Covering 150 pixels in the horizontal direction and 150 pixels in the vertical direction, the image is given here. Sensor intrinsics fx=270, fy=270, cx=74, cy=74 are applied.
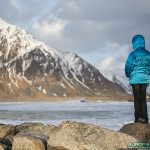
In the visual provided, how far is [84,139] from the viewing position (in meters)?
5.93

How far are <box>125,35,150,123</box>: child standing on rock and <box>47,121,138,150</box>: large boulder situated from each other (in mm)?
1460

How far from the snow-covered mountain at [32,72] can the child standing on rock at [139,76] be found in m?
154

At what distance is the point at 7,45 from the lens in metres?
180

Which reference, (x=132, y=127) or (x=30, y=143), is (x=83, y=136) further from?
(x=132, y=127)

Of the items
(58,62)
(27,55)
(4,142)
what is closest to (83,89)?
(58,62)

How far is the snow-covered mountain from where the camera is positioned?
165 metres

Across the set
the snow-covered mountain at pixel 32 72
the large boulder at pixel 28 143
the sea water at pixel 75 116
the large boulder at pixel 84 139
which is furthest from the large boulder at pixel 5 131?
the snow-covered mountain at pixel 32 72

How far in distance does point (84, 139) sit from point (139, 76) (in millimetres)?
2538

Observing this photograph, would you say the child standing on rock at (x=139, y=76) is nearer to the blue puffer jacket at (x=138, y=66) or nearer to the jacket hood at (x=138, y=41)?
the blue puffer jacket at (x=138, y=66)

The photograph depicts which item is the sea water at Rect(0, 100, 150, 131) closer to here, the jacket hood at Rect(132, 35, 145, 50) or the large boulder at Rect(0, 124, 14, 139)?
the large boulder at Rect(0, 124, 14, 139)

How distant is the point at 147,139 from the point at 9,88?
529 feet

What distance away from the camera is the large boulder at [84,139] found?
18.8ft

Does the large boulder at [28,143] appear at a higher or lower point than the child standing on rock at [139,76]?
lower

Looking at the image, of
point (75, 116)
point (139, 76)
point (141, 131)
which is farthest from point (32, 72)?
point (141, 131)
